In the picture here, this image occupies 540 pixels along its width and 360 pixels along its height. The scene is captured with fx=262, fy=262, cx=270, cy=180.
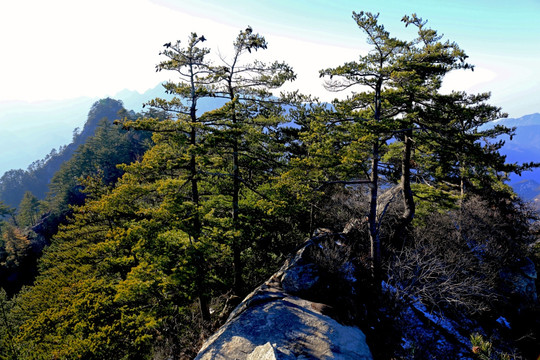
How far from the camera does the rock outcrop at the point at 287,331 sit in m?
7.60

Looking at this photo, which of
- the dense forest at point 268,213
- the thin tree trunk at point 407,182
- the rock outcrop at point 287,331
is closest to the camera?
the rock outcrop at point 287,331

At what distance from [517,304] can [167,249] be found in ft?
64.8

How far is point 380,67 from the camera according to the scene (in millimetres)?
10711

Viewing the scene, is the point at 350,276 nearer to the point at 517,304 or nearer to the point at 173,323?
the point at 173,323

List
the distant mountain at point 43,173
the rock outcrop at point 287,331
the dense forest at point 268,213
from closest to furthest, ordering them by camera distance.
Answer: the rock outcrop at point 287,331 → the dense forest at point 268,213 → the distant mountain at point 43,173

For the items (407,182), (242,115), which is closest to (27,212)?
(242,115)

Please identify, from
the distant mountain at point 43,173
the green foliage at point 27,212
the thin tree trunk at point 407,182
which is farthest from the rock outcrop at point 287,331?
the distant mountain at point 43,173

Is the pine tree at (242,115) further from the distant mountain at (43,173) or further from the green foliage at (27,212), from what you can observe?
the distant mountain at (43,173)

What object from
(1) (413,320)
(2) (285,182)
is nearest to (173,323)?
(2) (285,182)

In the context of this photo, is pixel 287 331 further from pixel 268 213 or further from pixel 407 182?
pixel 407 182

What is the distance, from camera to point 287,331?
8352mm

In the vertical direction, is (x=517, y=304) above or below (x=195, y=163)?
below

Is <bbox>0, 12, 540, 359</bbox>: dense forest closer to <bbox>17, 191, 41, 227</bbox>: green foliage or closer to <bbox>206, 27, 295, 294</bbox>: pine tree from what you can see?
<bbox>206, 27, 295, 294</bbox>: pine tree

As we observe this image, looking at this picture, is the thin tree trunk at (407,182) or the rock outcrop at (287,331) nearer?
the rock outcrop at (287,331)
